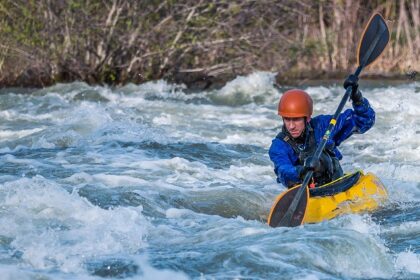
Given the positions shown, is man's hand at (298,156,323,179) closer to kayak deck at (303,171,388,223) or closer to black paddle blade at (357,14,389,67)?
kayak deck at (303,171,388,223)

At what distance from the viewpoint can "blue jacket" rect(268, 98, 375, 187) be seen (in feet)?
21.1

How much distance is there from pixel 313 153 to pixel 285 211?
0.59 m

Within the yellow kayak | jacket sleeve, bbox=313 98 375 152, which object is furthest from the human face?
the yellow kayak

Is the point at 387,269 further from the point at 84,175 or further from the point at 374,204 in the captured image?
the point at 84,175

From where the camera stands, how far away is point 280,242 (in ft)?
18.1

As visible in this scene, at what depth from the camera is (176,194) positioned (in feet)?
23.9

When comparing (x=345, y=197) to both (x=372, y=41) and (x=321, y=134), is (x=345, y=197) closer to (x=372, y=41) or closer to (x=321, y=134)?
(x=321, y=134)

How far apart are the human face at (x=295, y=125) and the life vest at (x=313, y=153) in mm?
34

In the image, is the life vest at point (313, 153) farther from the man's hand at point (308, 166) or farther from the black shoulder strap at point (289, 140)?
the man's hand at point (308, 166)

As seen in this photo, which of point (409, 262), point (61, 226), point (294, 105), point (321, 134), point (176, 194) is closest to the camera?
point (409, 262)

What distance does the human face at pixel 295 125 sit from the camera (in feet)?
21.2

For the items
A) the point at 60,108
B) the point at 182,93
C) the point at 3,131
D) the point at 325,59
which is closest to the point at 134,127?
the point at 3,131

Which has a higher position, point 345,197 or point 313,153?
point 313,153

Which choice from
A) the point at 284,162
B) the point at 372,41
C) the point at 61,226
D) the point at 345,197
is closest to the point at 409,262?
the point at 345,197
